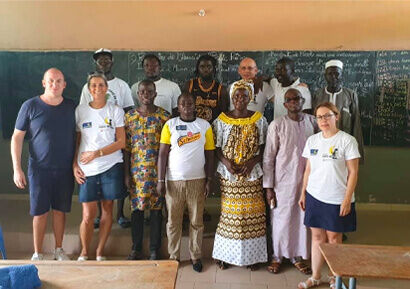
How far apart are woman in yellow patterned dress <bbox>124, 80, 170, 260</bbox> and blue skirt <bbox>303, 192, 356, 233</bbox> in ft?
4.04

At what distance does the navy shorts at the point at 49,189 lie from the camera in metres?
2.97

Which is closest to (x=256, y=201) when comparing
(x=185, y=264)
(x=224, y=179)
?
(x=224, y=179)

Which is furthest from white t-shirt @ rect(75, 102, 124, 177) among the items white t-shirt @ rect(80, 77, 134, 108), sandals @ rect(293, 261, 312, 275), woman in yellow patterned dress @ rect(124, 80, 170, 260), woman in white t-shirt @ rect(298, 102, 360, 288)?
sandals @ rect(293, 261, 312, 275)

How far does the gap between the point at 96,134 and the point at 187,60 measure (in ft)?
5.77

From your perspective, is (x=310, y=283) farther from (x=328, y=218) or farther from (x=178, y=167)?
(x=178, y=167)

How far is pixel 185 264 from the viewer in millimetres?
3307

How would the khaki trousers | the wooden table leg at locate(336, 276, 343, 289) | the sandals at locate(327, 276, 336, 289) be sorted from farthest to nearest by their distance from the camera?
1. the khaki trousers
2. the sandals at locate(327, 276, 336, 289)
3. the wooden table leg at locate(336, 276, 343, 289)

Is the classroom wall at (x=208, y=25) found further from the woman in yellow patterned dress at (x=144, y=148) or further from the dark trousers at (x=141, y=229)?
the dark trousers at (x=141, y=229)

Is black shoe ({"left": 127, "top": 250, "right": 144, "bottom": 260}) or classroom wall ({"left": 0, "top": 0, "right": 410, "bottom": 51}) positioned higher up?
classroom wall ({"left": 0, "top": 0, "right": 410, "bottom": 51})

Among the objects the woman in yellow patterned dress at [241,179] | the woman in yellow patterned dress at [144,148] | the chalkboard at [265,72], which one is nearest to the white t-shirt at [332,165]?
the woman in yellow patterned dress at [241,179]

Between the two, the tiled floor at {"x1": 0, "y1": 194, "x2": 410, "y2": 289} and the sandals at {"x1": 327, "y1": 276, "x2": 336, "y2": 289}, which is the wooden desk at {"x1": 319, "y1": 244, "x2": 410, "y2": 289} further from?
the tiled floor at {"x1": 0, "y1": 194, "x2": 410, "y2": 289}

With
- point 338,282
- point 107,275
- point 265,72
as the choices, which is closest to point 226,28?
point 265,72

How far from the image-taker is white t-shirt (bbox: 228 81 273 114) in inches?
135

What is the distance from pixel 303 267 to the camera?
10.3 ft
